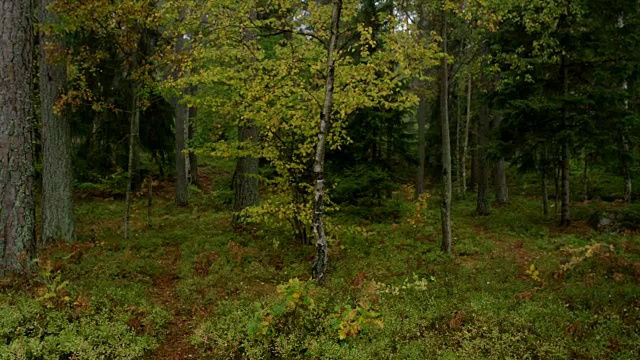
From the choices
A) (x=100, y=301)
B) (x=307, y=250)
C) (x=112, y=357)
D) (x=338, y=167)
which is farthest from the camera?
(x=338, y=167)

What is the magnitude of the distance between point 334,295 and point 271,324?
1705 mm

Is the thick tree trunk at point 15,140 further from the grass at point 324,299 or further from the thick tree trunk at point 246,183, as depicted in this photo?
the thick tree trunk at point 246,183

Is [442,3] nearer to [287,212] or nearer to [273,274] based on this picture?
[287,212]

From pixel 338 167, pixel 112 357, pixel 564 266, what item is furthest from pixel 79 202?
pixel 564 266

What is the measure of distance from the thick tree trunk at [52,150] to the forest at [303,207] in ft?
0.13

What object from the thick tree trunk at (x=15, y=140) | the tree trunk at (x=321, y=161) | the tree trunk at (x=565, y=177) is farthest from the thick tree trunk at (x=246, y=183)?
the tree trunk at (x=565, y=177)

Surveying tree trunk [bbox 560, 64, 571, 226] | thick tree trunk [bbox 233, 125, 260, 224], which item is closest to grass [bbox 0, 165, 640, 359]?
thick tree trunk [bbox 233, 125, 260, 224]

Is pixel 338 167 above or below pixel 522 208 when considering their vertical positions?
above

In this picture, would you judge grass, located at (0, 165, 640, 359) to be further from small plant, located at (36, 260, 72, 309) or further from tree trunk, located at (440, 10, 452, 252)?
tree trunk, located at (440, 10, 452, 252)

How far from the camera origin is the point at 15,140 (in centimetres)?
709

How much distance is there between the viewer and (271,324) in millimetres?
6348

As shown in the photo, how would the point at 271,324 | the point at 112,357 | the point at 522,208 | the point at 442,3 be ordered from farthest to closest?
the point at 522,208
the point at 442,3
the point at 271,324
the point at 112,357

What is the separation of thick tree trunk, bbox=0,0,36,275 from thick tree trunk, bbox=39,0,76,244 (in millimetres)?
3315

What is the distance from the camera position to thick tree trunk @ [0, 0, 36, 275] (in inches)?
277
